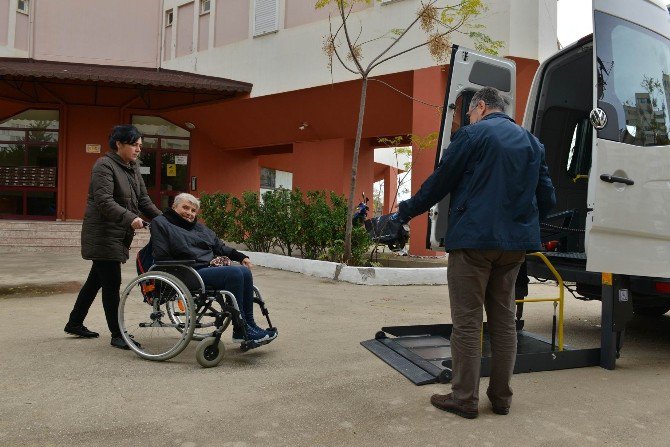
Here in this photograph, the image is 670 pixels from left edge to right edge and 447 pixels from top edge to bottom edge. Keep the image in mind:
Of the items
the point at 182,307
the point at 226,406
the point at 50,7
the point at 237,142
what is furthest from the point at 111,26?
the point at 226,406

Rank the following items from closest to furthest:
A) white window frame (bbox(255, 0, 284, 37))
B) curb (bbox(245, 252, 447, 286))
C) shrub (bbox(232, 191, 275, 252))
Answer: curb (bbox(245, 252, 447, 286)) < shrub (bbox(232, 191, 275, 252)) < white window frame (bbox(255, 0, 284, 37))

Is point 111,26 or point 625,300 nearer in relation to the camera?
point 625,300

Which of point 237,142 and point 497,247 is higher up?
point 237,142

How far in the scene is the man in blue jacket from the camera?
9.29 ft

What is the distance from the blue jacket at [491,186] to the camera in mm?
2814

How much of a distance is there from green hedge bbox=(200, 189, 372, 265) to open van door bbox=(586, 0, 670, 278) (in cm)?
529

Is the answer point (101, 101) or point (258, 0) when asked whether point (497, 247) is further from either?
point (101, 101)

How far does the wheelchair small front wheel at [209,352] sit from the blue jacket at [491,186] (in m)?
1.75

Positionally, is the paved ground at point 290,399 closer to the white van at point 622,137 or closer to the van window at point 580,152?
the white van at point 622,137

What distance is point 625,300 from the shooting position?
3871 mm

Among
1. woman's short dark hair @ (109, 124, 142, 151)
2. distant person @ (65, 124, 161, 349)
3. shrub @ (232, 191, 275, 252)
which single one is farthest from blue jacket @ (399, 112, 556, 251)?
shrub @ (232, 191, 275, 252)

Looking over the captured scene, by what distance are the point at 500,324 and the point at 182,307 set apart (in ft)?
7.30

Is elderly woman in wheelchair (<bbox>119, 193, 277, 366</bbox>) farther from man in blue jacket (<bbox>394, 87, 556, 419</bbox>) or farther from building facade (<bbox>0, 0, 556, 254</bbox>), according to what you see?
building facade (<bbox>0, 0, 556, 254</bbox>)

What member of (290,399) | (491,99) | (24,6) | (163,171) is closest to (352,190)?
(491,99)
